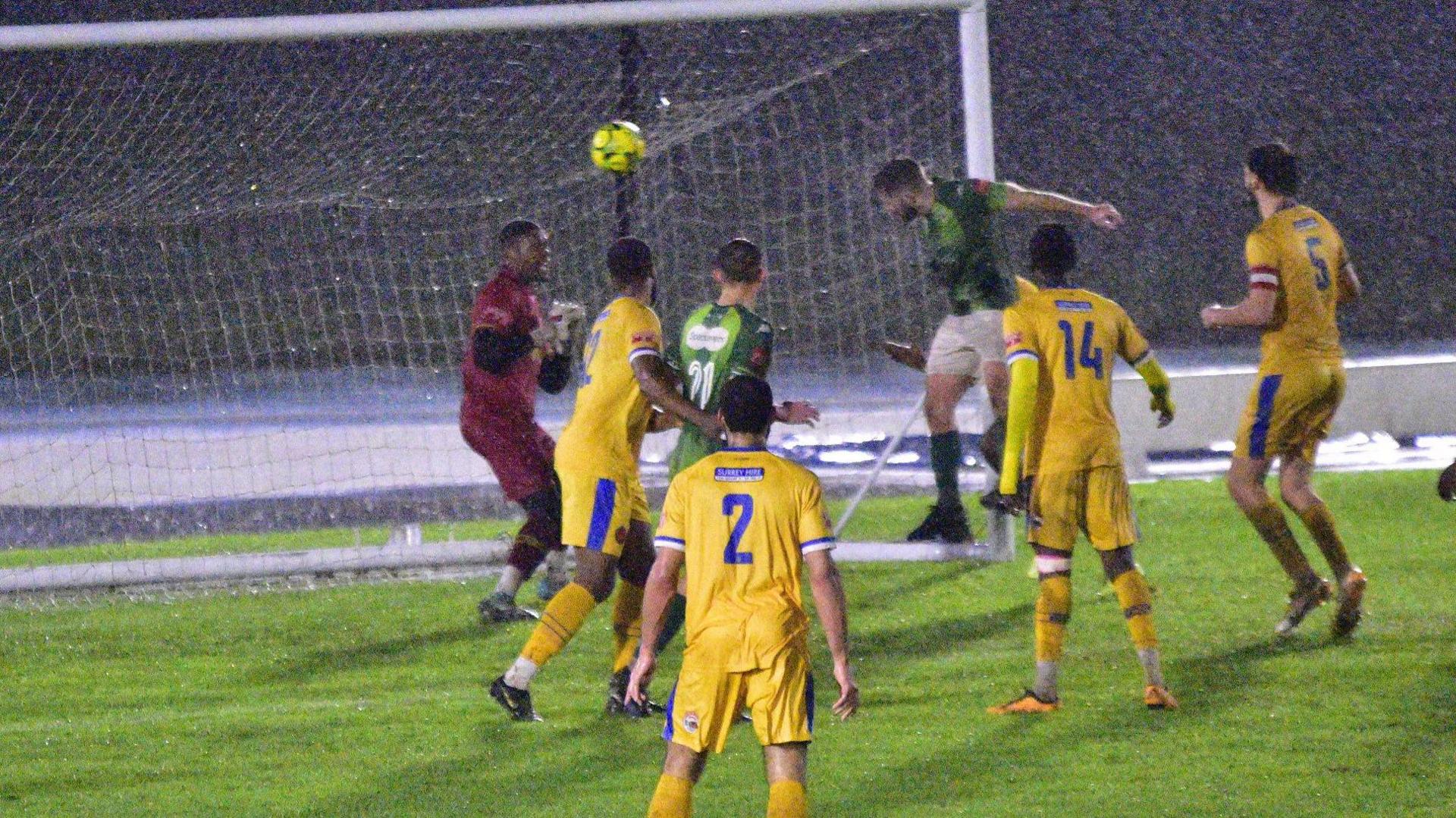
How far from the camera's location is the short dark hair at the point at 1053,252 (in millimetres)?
5953

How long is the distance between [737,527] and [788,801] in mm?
676

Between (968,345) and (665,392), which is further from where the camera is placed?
(968,345)

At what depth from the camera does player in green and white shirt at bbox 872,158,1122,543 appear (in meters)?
8.03

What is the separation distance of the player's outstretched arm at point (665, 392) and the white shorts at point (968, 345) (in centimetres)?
275

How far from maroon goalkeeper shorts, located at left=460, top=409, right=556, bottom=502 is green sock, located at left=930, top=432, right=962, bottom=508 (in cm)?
222

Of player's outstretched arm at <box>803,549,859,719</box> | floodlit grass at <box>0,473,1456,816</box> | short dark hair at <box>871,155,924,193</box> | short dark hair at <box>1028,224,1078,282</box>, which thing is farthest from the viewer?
short dark hair at <box>871,155,924,193</box>

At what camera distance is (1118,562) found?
5.92 meters

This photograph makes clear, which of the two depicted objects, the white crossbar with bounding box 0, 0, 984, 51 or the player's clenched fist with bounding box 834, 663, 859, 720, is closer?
the player's clenched fist with bounding box 834, 663, 859, 720

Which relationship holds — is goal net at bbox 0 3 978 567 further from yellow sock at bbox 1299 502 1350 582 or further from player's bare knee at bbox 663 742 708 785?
player's bare knee at bbox 663 742 708 785

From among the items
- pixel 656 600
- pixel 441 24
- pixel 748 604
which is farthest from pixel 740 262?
pixel 441 24

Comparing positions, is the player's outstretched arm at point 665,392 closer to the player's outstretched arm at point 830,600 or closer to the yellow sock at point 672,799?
the player's outstretched arm at point 830,600

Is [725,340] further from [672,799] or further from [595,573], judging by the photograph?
[672,799]

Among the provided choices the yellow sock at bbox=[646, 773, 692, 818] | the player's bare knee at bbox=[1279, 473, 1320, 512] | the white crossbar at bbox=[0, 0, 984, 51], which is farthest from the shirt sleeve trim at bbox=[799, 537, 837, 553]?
the white crossbar at bbox=[0, 0, 984, 51]

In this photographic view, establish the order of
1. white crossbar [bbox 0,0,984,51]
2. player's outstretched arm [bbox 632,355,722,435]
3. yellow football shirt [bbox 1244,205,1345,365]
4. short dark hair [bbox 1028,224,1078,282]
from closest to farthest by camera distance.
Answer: player's outstretched arm [bbox 632,355,722,435]
short dark hair [bbox 1028,224,1078,282]
yellow football shirt [bbox 1244,205,1345,365]
white crossbar [bbox 0,0,984,51]
